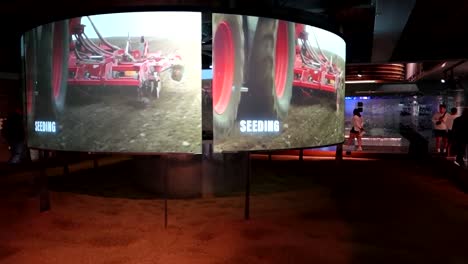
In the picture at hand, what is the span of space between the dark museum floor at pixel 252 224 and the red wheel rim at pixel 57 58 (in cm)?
210

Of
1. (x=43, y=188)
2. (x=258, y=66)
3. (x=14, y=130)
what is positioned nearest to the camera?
(x=258, y=66)

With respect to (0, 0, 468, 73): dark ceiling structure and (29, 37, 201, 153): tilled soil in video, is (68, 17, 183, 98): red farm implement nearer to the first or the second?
(29, 37, 201, 153): tilled soil in video

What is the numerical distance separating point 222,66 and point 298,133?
1.55m

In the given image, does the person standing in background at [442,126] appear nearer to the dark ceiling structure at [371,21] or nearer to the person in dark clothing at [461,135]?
the dark ceiling structure at [371,21]

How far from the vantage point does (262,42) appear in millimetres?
5305

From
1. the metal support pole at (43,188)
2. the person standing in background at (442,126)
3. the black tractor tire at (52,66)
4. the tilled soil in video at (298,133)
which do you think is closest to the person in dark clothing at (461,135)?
the person standing in background at (442,126)

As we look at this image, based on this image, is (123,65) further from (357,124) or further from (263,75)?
(357,124)

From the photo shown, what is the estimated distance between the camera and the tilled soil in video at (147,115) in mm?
4988

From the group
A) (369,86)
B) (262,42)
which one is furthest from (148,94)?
(369,86)

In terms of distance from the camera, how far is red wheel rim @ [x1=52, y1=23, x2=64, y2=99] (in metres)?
5.50

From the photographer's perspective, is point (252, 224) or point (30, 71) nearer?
point (252, 224)

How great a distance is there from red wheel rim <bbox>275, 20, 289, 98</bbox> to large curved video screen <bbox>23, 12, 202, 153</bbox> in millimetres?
1142

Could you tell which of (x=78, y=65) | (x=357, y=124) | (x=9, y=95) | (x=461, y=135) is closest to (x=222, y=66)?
(x=78, y=65)

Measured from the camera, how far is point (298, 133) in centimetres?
571
